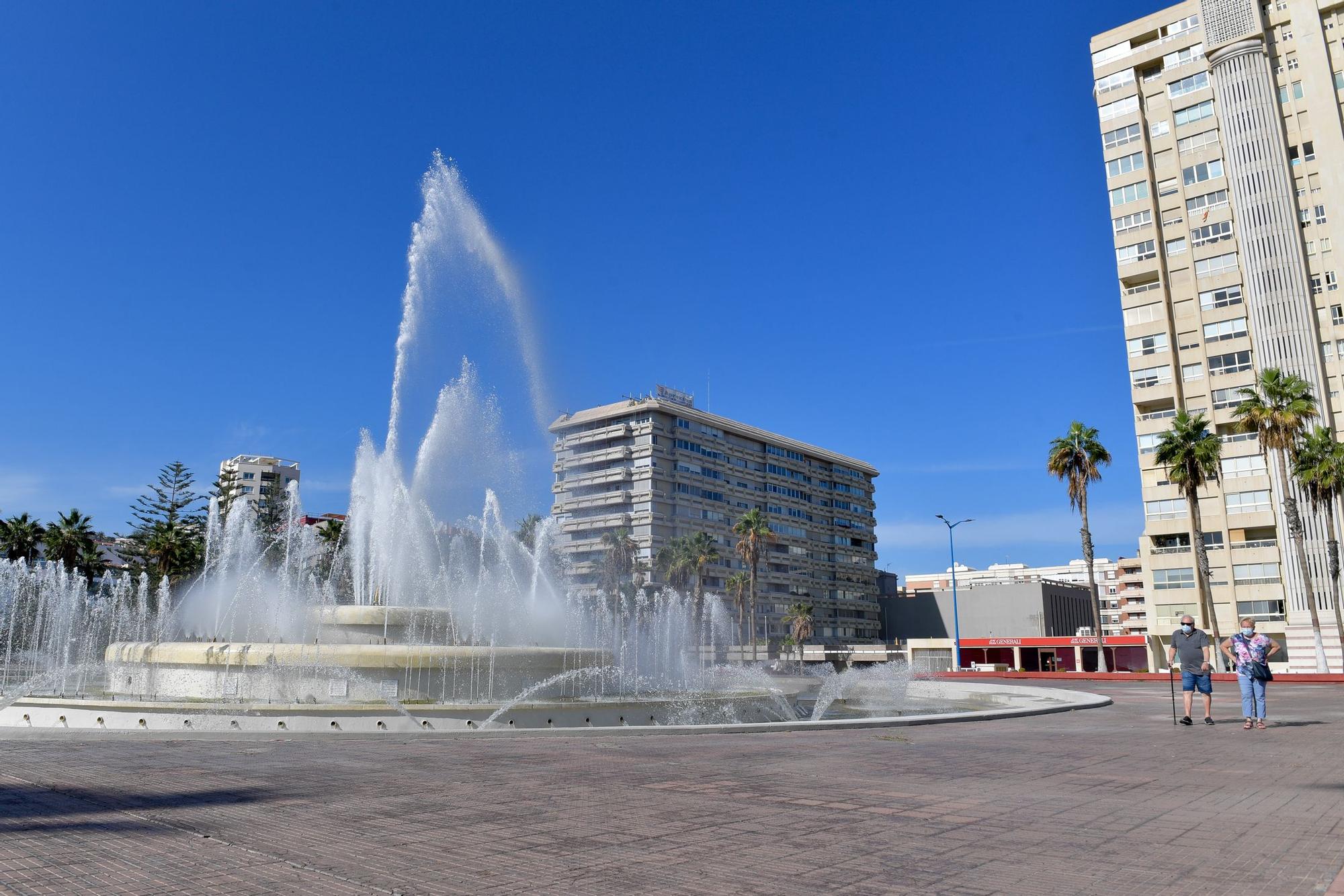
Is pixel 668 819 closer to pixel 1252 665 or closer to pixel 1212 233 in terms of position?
pixel 1252 665

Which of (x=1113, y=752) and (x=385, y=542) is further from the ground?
(x=385, y=542)

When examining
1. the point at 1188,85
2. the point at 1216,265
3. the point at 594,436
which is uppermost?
the point at 1188,85

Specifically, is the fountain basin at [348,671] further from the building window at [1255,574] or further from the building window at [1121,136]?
the building window at [1121,136]

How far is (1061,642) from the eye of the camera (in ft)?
234

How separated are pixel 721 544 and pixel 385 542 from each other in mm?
75335

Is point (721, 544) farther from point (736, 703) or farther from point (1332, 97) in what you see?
point (736, 703)

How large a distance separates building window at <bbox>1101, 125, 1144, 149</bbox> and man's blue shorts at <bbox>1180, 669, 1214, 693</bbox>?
55.6 meters

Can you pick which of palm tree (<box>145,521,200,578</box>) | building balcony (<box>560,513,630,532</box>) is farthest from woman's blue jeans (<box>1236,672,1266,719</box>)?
building balcony (<box>560,513,630,532</box>)

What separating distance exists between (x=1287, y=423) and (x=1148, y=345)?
14614mm

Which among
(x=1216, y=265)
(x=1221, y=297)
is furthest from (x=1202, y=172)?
(x=1221, y=297)

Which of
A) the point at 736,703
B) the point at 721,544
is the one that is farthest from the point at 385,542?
the point at 721,544

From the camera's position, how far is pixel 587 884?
4.52 metres

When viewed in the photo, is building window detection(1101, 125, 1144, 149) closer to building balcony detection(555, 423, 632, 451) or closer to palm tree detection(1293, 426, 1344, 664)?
Result: palm tree detection(1293, 426, 1344, 664)

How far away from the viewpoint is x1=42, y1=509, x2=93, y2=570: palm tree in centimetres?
6525
